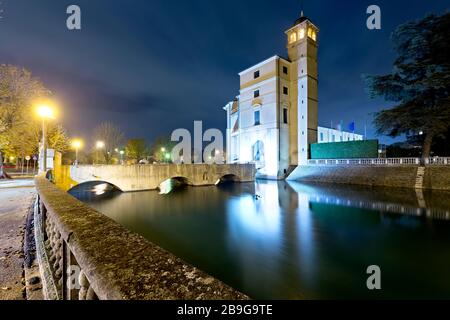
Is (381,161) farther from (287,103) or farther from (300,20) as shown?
(300,20)

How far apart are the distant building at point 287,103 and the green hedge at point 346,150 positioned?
1.63m

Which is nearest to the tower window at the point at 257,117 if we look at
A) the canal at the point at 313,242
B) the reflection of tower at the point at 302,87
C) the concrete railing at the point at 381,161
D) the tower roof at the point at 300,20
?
the reflection of tower at the point at 302,87

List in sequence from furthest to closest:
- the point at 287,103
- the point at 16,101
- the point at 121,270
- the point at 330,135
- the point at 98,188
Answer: the point at 330,135 < the point at 287,103 < the point at 98,188 < the point at 16,101 < the point at 121,270

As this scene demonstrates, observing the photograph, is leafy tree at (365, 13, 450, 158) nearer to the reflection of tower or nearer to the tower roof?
the reflection of tower

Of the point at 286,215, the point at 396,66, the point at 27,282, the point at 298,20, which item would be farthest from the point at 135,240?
the point at 298,20

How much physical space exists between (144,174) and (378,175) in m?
24.8

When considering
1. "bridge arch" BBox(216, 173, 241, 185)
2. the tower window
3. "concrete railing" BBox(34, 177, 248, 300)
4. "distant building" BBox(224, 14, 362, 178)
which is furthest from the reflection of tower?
"concrete railing" BBox(34, 177, 248, 300)

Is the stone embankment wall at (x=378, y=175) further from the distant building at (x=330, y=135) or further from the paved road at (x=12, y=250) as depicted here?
the paved road at (x=12, y=250)

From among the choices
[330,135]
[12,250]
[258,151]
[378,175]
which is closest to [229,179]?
[258,151]

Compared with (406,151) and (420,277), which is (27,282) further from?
(406,151)

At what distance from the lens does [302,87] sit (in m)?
30.9

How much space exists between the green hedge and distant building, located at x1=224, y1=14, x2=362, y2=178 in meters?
1.63

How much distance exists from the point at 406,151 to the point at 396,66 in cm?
993

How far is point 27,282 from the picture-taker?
288 centimetres
